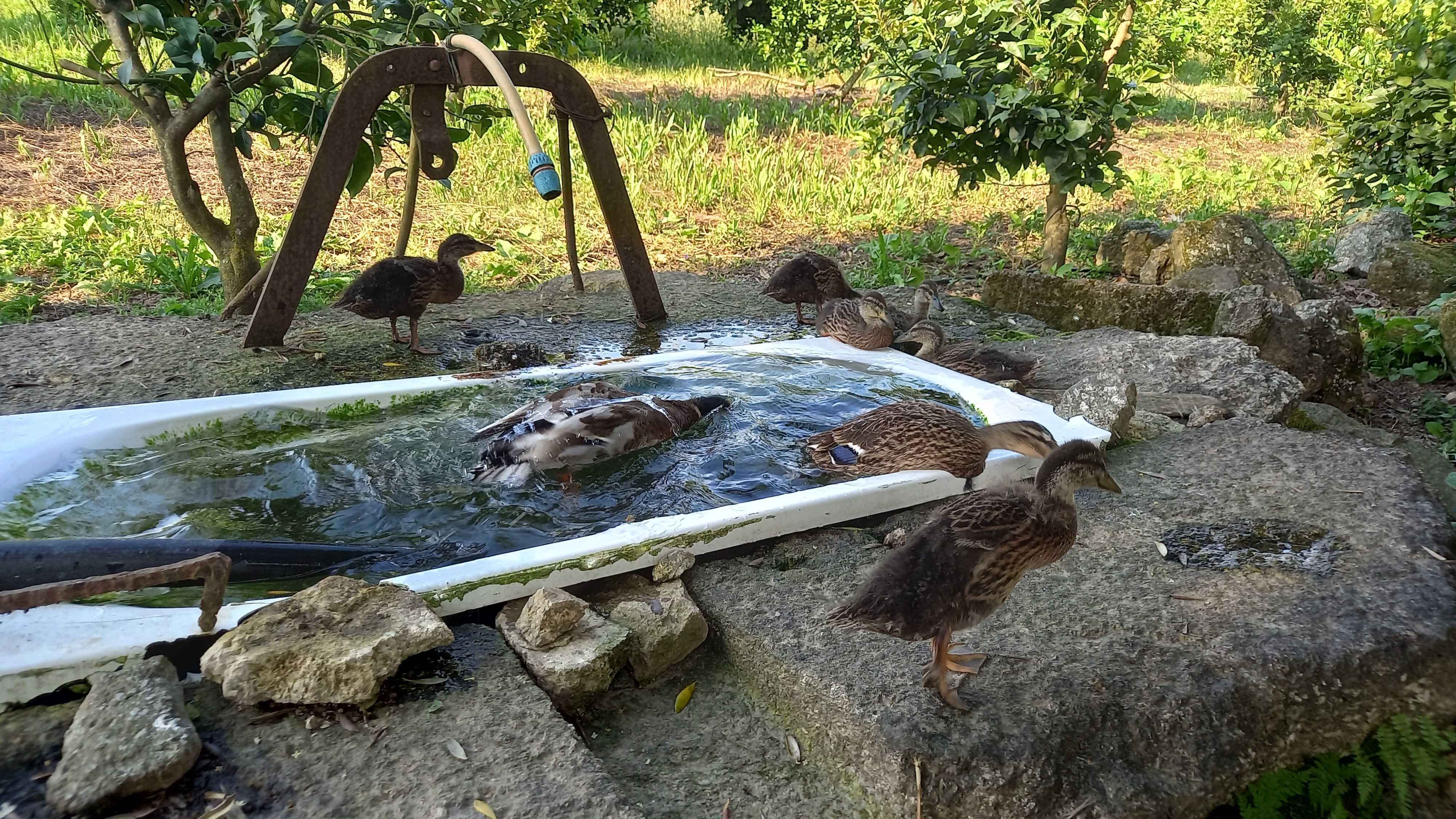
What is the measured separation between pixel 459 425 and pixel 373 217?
6.49 meters

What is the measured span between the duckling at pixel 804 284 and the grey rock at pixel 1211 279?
255cm

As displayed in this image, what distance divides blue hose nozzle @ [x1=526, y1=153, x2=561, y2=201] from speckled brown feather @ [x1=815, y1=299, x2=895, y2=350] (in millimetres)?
2643

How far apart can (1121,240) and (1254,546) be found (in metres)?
6.02

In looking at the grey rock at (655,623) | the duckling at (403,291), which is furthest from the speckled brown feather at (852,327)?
the grey rock at (655,623)

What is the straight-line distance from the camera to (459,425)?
4.49 m

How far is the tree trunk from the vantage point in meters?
8.12

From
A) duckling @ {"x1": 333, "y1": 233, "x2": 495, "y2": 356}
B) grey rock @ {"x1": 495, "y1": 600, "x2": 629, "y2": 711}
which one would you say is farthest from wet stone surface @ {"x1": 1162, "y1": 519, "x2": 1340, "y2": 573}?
duckling @ {"x1": 333, "y1": 233, "x2": 495, "y2": 356}

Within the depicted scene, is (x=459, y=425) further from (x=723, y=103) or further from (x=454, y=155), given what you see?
(x=723, y=103)

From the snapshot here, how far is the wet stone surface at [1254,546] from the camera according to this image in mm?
3188

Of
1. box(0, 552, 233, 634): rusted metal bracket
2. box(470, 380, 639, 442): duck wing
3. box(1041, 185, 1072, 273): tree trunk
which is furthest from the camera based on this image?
box(1041, 185, 1072, 273): tree trunk

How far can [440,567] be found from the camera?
10.4 feet

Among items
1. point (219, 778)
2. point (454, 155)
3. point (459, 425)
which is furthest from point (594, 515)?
point (454, 155)

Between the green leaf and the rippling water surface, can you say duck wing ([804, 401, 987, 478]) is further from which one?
the green leaf

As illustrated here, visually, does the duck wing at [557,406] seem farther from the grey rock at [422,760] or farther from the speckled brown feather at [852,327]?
the speckled brown feather at [852,327]
